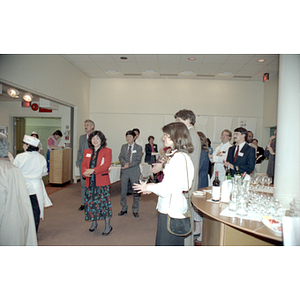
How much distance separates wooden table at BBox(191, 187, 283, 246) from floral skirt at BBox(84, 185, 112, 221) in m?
1.39

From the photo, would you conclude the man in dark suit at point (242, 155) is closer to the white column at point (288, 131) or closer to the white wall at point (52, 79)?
the white column at point (288, 131)

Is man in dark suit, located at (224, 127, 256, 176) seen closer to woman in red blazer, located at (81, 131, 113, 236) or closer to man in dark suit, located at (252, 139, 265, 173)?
woman in red blazer, located at (81, 131, 113, 236)

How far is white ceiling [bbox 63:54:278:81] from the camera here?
6.10m

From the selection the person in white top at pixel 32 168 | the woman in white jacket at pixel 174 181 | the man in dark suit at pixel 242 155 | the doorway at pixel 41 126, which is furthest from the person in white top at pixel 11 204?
the doorway at pixel 41 126

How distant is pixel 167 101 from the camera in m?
8.33

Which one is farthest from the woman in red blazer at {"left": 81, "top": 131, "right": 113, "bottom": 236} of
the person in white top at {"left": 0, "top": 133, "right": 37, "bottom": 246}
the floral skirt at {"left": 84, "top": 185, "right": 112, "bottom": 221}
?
the person in white top at {"left": 0, "top": 133, "right": 37, "bottom": 246}

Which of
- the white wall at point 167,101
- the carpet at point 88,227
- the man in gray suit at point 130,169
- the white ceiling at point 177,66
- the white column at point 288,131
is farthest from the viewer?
the white wall at point 167,101

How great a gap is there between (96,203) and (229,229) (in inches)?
74.7

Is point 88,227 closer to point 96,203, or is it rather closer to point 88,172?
point 96,203

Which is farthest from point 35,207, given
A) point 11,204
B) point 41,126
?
point 41,126

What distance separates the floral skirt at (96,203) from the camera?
10.4 feet

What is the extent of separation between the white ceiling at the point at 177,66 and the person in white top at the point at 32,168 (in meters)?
4.14
